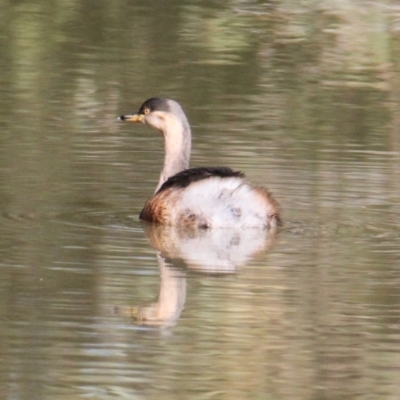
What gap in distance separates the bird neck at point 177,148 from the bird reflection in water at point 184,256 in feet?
3.18

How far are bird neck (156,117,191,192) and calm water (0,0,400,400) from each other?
0.92 feet

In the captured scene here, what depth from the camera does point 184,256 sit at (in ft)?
27.7

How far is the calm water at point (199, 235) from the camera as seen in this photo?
6.27 meters

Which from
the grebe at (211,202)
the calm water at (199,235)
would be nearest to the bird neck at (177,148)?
the calm water at (199,235)

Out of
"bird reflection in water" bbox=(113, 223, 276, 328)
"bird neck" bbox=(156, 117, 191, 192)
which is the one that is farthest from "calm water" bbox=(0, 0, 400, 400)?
"bird neck" bbox=(156, 117, 191, 192)

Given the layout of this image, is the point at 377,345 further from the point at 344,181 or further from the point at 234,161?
the point at 234,161

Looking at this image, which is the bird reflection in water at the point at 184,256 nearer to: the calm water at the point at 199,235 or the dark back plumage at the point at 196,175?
the calm water at the point at 199,235

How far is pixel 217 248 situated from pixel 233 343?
2080 mm

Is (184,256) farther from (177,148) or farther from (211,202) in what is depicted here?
(177,148)

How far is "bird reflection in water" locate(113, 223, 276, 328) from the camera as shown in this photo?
23.4ft

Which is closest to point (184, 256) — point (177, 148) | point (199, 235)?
point (199, 235)

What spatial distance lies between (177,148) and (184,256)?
208 cm

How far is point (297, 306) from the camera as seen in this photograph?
7305 mm

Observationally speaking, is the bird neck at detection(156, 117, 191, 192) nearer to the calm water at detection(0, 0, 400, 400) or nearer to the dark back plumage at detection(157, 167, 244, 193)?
the calm water at detection(0, 0, 400, 400)
